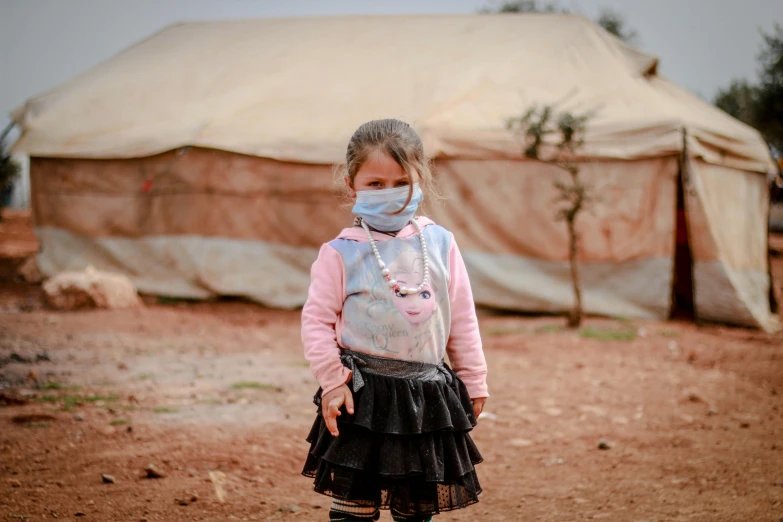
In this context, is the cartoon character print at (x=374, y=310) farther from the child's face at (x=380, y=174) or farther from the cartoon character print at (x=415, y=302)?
the child's face at (x=380, y=174)

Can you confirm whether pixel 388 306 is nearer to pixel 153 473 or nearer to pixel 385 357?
pixel 385 357

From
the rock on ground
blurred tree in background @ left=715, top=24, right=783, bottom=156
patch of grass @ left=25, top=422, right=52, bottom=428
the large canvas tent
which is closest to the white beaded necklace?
patch of grass @ left=25, top=422, right=52, bottom=428

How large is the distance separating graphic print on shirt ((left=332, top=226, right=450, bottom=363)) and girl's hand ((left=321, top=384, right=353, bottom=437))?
0.14 m

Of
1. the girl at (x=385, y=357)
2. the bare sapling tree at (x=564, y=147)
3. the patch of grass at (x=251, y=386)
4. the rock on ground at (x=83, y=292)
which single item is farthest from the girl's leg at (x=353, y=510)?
the rock on ground at (x=83, y=292)

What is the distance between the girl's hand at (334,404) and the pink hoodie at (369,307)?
0.7 inches

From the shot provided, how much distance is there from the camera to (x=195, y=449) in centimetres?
344

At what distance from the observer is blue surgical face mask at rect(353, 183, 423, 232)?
201 centimetres

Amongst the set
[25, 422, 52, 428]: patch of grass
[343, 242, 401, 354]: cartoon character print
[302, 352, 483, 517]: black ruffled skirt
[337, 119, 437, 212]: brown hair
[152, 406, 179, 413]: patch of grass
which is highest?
[337, 119, 437, 212]: brown hair

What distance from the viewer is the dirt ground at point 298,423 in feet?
9.45

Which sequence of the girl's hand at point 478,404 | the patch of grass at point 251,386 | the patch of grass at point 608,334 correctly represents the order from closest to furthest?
the girl's hand at point 478,404, the patch of grass at point 251,386, the patch of grass at point 608,334

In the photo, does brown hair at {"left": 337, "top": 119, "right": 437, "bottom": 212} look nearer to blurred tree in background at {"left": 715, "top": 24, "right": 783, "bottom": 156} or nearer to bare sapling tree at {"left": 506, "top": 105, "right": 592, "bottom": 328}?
bare sapling tree at {"left": 506, "top": 105, "right": 592, "bottom": 328}

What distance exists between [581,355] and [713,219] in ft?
8.93

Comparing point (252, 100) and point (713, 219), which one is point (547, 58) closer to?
point (713, 219)

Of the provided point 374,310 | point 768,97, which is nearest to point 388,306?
point 374,310
